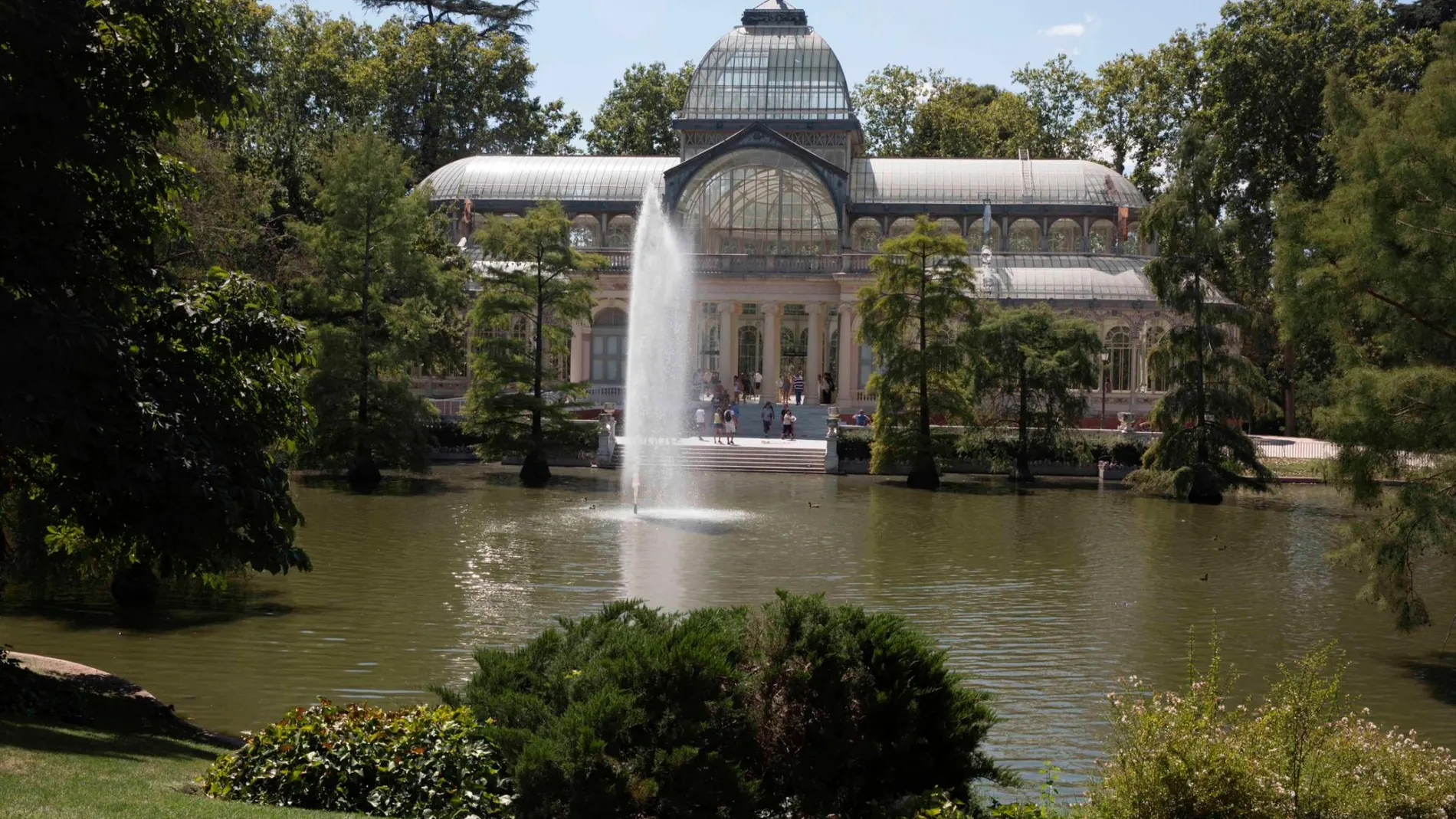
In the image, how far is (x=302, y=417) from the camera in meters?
13.4

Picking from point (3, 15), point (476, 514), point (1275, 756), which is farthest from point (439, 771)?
point (476, 514)

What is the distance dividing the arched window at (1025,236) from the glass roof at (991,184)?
103 cm

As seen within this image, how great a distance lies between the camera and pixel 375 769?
9016 mm

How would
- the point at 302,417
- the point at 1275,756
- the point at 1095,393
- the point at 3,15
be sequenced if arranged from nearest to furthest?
the point at 1275,756 → the point at 3,15 → the point at 302,417 → the point at 1095,393

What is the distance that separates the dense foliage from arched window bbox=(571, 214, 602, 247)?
50765 millimetres

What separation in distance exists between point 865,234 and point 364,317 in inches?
1118

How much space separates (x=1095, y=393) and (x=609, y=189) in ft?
68.6

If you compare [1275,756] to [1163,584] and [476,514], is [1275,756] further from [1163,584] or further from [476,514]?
[476,514]

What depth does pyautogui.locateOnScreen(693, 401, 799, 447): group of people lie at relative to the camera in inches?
1857

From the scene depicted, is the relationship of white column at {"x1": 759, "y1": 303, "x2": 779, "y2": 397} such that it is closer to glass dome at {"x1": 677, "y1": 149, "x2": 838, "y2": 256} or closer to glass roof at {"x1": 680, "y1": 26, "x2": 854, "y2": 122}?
glass dome at {"x1": 677, "y1": 149, "x2": 838, "y2": 256}

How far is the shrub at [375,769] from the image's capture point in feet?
28.7

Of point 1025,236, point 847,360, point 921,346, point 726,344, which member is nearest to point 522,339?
point 921,346

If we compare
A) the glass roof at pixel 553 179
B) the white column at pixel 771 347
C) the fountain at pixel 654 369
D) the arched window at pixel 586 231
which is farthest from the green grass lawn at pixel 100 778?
the glass roof at pixel 553 179

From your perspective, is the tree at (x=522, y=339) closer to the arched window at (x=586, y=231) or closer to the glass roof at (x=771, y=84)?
the arched window at (x=586, y=231)
